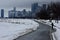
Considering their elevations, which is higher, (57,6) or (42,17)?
(57,6)

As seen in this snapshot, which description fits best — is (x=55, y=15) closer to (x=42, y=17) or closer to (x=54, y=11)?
(x=54, y=11)

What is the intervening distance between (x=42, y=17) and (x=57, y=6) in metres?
29.4

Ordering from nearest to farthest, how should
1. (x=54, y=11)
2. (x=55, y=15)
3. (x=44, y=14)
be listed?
(x=55, y=15), (x=54, y=11), (x=44, y=14)

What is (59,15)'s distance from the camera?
99375 millimetres

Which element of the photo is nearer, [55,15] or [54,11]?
[55,15]

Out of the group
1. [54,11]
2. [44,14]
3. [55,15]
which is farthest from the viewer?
[44,14]

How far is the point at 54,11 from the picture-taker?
104 meters

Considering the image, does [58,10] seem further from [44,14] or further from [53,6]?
[44,14]

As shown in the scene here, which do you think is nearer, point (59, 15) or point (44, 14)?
point (59, 15)

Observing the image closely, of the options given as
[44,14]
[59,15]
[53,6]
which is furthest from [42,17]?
[59,15]

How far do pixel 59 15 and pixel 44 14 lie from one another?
94.7 ft

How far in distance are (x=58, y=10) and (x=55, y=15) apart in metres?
5.60

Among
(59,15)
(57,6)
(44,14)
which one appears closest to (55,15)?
(59,15)

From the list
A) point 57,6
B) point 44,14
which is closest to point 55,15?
point 57,6
